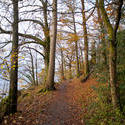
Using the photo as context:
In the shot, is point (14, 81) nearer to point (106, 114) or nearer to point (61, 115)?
point (61, 115)

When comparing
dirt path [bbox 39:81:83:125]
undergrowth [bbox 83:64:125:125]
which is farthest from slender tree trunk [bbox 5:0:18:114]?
undergrowth [bbox 83:64:125:125]

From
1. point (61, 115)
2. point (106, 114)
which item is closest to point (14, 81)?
point (61, 115)

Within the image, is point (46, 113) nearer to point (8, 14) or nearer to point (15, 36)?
point (15, 36)

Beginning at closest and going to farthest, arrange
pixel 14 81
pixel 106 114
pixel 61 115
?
pixel 106 114 → pixel 61 115 → pixel 14 81

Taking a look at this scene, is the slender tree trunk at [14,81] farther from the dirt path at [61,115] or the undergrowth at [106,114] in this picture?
the undergrowth at [106,114]

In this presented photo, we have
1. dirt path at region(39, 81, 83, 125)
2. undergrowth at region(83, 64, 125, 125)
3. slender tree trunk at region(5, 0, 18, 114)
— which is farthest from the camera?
slender tree trunk at region(5, 0, 18, 114)

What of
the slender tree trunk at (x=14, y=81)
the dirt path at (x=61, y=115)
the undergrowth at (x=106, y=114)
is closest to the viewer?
the undergrowth at (x=106, y=114)

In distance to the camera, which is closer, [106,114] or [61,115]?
[106,114]

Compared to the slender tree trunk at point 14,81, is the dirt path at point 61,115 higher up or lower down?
lower down

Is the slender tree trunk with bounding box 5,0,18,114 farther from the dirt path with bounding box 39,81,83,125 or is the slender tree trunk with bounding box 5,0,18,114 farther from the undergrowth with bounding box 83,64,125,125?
the undergrowth with bounding box 83,64,125,125

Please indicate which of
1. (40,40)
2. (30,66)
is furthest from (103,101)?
(30,66)

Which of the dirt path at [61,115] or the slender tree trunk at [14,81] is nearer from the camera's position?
the dirt path at [61,115]

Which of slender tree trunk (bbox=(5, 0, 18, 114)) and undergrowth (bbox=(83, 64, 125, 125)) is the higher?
slender tree trunk (bbox=(5, 0, 18, 114))

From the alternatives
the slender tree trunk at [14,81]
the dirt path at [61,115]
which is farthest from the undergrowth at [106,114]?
the slender tree trunk at [14,81]
